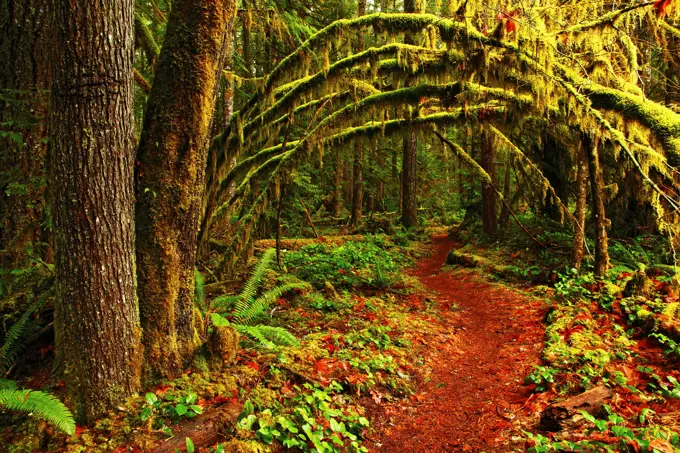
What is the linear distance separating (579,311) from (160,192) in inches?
259

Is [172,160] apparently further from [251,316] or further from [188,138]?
[251,316]

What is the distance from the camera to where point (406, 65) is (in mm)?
6434

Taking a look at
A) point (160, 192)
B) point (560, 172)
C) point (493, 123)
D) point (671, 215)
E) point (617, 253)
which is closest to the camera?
point (160, 192)

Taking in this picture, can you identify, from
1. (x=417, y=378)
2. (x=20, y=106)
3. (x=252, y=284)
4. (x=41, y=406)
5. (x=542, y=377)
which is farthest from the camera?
(x=252, y=284)

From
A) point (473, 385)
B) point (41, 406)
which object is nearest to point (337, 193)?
point (473, 385)

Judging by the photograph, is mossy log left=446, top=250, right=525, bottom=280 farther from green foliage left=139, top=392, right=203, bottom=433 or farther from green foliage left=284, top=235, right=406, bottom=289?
green foliage left=139, top=392, right=203, bottom=433

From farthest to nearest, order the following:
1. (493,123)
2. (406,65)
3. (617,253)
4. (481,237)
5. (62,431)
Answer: (481,237)
(617,253)
(493,123)
(406,65)
(62,431)

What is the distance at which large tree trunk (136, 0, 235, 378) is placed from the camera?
3.58m

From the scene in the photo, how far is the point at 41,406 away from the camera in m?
2.81

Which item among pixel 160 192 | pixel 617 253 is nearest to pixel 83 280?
pixel 160 192

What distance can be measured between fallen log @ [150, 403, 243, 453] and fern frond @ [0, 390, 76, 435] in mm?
635

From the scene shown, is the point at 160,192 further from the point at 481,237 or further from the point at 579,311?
the point at 481,237

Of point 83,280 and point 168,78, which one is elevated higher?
point 168,78

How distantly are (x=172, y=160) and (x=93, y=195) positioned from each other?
778 mm
